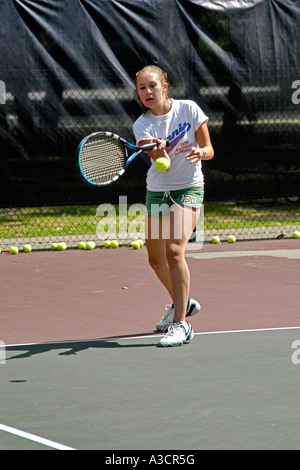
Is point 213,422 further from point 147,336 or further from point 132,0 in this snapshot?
point 132,0

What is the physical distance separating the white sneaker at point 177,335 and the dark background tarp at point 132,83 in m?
4.16

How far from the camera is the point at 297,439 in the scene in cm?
370

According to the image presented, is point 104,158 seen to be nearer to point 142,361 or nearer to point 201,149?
point 201,149

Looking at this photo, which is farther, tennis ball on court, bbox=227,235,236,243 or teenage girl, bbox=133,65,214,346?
tennis ball on court, bbox=227,235,236,243

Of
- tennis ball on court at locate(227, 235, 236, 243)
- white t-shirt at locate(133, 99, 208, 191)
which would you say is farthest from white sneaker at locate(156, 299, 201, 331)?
tennis ball on court at locate(227, 235, 236, 243)

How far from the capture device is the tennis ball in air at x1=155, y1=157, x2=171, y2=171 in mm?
5457

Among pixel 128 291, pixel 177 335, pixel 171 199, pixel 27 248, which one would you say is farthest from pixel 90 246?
pixel 177 335

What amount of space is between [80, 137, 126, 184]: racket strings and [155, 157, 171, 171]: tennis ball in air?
337 mm

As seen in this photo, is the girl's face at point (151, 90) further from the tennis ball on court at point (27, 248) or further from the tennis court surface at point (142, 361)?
the tennis ball on court at point (27, 248)

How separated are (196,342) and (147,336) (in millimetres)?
342

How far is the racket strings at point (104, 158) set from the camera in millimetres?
5746

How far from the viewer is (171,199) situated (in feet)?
18.7

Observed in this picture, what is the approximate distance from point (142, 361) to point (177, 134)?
4.57ft

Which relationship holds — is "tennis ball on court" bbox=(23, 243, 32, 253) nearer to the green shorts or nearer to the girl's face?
the green shorts
